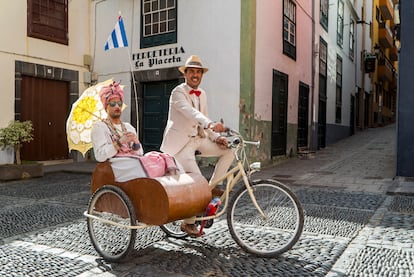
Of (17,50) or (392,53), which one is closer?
(17,50)

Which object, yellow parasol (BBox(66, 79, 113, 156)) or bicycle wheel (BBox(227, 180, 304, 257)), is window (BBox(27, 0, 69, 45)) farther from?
bicycle wheel (BBox(227, 180, 304, 257))

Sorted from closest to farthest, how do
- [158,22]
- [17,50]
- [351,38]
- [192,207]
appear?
[192,207]
[17,50]
[158,22]
[351,38]

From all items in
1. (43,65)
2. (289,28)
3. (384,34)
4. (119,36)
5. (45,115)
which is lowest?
(45,115)

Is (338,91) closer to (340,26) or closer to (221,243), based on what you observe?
(340,26)

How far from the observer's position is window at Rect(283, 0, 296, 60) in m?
12.4

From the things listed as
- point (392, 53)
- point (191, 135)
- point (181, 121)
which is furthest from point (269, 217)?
point (392, 53)

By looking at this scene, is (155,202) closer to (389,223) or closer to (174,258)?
(174,258)

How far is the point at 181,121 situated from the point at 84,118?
0.98 meters

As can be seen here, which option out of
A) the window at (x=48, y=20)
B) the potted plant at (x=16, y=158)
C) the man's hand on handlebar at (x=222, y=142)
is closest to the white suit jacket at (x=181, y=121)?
the man's hand on handlebar at (x=222, y=142)

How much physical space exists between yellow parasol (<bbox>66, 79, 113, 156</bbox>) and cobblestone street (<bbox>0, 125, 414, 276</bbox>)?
3.48 ft

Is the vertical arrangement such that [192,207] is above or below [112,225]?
above

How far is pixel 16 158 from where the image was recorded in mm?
9180

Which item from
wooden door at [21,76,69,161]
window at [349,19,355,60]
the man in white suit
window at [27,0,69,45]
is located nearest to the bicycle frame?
the man in white suit

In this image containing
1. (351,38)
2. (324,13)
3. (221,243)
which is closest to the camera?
(221,243)
